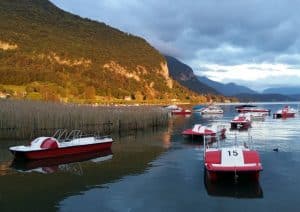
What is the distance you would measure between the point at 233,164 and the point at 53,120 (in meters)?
23.7

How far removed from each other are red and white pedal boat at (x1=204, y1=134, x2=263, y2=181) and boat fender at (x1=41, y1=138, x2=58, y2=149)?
39.1 ft

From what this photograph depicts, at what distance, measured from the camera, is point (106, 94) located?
156375mm

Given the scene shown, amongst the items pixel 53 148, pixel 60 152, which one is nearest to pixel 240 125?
pixel 60 152

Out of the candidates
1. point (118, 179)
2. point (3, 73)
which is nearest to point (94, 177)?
point (118, 179)

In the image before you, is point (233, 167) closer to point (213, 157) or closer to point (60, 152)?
point (213, 157)

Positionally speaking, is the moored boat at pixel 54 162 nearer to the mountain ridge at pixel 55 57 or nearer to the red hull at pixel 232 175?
the red hull at pixel 232 175

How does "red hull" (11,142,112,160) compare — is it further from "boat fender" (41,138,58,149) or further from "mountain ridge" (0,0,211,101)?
"mountain ridge" (0,0,211,101)

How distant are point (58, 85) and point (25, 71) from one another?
396 inches

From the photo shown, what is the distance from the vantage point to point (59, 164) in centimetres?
2933

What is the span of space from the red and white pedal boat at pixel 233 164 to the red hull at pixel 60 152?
1211 cm

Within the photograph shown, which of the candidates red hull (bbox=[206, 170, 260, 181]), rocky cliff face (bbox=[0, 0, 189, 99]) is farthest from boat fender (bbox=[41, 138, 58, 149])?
rocky cliff face (bbox=[0, 0, 189, 99])

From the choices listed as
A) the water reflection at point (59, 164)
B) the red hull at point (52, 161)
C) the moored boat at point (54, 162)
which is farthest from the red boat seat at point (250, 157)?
the red hull at point (52, 161)

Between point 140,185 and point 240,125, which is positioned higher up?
point 240,125

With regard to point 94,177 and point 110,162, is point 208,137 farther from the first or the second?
point 94,177
